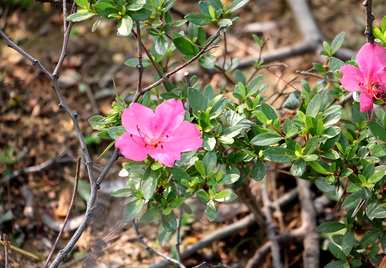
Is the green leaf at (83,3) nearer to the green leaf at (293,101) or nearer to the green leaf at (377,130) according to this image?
A: the green leaf at (293,101)

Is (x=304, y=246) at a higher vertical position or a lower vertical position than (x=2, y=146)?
lower

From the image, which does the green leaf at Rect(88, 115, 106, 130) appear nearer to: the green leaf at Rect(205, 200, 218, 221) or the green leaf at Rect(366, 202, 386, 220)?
the green leaf at Rect(205, 200, 218, 221)

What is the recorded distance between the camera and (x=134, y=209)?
186 centimetres

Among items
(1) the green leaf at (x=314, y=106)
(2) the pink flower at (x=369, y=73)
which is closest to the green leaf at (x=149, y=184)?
(1) the green leaf at (x=314, y=106)

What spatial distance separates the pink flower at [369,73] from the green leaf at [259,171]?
0.33 metres

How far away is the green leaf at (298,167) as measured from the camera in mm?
1757

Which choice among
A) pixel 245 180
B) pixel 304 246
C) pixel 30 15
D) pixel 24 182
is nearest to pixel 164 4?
pixel 245 180

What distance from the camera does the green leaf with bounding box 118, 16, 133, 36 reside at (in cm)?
171

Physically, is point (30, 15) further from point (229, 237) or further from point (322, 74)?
point (322, 74)

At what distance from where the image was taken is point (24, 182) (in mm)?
2867

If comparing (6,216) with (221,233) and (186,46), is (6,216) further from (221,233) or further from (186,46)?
(186,46)

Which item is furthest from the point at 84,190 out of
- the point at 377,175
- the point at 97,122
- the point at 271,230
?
the point at 377,175

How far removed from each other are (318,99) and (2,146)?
174 centimetres

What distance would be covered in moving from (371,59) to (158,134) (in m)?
0.64
